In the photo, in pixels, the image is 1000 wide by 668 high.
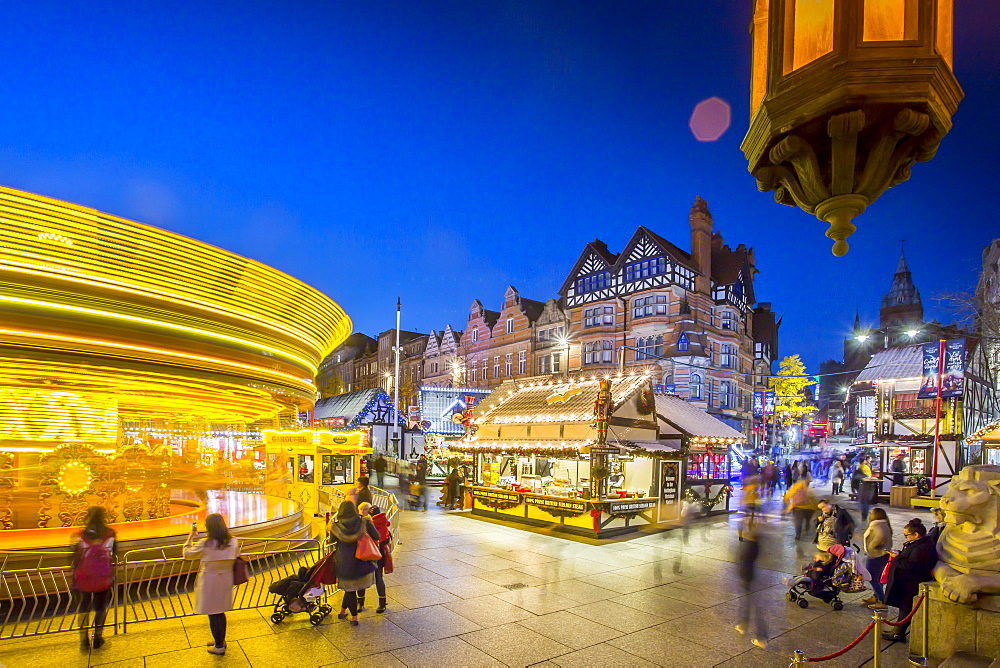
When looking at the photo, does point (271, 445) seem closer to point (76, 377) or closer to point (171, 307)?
point (76, 377)

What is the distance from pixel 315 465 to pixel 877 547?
1441 centimetres

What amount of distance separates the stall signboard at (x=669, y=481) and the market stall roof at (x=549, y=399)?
244 centimetres

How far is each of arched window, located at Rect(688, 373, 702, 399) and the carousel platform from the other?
3101cm

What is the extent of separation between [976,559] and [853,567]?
3.71 metres

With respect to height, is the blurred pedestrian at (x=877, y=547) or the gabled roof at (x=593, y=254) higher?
the gabled roof at (x=593, y=254)

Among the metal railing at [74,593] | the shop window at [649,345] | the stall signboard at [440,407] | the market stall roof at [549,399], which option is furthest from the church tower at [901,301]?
the metal railing at [74,593]

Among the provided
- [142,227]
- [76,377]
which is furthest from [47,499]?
[142,227]

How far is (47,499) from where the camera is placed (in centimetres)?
1014

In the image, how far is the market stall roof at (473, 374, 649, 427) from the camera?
57.4ft

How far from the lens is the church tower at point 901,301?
101062mm

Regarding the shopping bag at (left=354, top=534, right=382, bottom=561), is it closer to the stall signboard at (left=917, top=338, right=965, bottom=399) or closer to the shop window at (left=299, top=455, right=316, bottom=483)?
the shop window at (left=299, top=455, right=316, bottom=483)

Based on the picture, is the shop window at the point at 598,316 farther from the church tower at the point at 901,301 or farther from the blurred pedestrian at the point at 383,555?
the church tower at the point at 901,301

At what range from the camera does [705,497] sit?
19203mm

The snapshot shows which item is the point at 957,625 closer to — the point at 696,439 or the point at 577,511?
the point at 577,511
